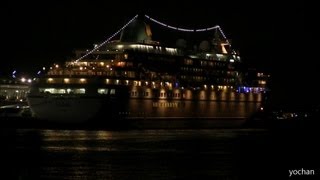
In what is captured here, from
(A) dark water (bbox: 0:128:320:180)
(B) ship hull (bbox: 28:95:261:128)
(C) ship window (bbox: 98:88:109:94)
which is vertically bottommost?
(A) dark water (bbox: 0:128:320:180)

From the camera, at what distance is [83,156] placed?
43.7 meters

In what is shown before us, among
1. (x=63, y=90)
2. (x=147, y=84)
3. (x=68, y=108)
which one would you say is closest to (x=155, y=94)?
(x=147, y=84)

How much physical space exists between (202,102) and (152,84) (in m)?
8.26

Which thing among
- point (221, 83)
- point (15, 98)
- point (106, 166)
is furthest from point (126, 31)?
point (106, 166)

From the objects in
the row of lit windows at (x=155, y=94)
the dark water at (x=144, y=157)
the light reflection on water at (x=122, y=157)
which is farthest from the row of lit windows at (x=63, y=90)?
the dark water at (x=144, y=157)

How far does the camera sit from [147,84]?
75750mm

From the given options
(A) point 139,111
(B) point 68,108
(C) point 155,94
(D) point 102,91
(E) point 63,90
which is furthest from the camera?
(C) point 155,94

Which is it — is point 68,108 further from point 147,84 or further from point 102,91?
point 147,84

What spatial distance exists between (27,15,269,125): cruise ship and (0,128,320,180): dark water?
31.3 feet

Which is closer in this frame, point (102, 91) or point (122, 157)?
point (122, 157)

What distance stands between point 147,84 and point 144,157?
32.0 m

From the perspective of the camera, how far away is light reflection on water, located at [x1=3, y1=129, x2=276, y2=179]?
36250 millimetres

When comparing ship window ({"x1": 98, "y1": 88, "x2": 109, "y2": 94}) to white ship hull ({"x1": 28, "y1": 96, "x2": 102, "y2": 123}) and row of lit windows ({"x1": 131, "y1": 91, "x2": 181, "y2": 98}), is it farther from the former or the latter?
row of lit windows ({"x1": 131, "y1": 91, "x2": 181, "y2": 98})

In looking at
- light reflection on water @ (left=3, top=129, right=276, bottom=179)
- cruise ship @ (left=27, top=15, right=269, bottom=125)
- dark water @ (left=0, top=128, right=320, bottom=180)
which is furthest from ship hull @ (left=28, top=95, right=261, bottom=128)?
dark water @ (left=0, top=128, right=320, bottom=180)
